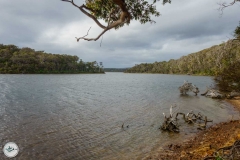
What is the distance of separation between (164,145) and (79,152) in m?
6.02

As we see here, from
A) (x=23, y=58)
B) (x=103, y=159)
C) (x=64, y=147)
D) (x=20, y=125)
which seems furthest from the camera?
(x=23, y=58)

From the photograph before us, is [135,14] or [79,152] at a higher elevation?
[135,14]

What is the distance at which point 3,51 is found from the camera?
150250mm

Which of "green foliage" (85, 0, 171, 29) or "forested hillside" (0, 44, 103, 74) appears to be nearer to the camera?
"green foliage" (85, 0, 171, 29)

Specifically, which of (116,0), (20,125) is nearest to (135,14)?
(116,0)

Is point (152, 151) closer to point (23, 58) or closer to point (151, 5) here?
point (151, 5)

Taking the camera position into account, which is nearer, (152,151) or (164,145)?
(152,151)

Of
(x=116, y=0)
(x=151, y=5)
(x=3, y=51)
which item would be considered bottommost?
(x=116, y=0)

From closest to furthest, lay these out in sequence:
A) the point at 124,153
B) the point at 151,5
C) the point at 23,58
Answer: the point at 151,5, the point at 124,153, the point at 23,58

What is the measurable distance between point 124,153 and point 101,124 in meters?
7.35

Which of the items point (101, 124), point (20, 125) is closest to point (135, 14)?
point (101, 124)

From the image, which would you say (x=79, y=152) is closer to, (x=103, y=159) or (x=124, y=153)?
(x=103, y=159)

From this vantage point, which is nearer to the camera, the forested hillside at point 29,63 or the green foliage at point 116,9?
the green foliage at point 116,9

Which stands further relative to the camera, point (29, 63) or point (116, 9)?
point (29, 63)
